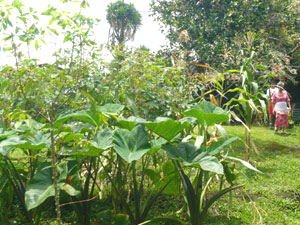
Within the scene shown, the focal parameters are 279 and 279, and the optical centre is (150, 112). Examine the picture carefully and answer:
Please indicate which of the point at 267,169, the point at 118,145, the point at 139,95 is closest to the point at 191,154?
the point at 118,145

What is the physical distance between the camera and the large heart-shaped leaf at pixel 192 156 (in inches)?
56.9

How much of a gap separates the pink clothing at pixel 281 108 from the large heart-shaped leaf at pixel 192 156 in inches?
258

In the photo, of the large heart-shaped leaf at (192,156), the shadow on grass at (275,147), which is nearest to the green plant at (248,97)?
the large heart-shaped leaf at (192,156)

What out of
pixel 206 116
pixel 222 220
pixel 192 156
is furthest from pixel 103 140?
pixel 222 220

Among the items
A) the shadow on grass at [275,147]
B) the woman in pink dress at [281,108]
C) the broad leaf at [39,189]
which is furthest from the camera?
the woman in pink dress at [281,108]

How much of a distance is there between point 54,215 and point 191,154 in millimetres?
1244

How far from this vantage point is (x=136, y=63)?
234 centimetres

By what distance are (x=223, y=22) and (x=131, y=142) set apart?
701cm

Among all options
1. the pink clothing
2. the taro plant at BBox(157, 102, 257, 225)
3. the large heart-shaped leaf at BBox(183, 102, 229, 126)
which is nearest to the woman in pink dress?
the pink clothing

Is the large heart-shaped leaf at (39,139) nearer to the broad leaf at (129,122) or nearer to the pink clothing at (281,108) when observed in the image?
the broad leaf at (129,122)

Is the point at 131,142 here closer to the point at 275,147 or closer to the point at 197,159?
the point at 197,159

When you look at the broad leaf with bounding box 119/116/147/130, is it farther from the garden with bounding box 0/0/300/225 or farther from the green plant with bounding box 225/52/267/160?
the green plant with bounding box 225/52/267/160

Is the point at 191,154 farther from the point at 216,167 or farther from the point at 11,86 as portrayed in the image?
the point at 11,86

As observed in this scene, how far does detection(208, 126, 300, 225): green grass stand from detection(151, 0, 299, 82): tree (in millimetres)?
3679
